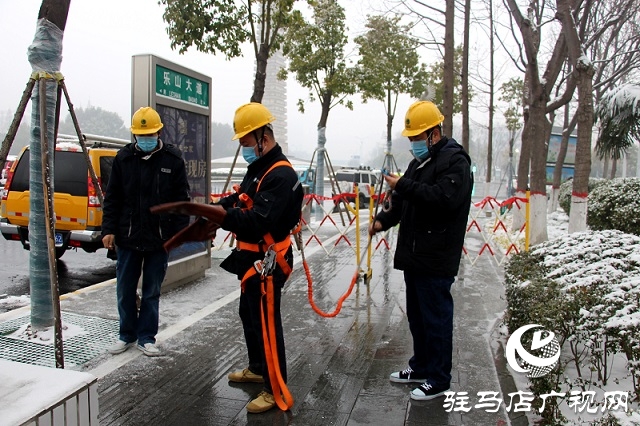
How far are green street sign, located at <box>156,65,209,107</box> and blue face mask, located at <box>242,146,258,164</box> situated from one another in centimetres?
282

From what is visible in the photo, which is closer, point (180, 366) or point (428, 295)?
point (428, 295)

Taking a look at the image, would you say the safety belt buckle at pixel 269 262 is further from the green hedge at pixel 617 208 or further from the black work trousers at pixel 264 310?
the green hedge at pixel 617 208

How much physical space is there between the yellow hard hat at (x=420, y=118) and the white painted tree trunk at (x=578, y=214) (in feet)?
19.9

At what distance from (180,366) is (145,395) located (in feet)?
1.74

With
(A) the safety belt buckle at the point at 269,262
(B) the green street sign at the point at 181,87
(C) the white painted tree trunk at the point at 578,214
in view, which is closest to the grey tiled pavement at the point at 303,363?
(A) the safety belt buckle at the point at 269,262

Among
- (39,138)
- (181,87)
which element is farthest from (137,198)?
(181,87)

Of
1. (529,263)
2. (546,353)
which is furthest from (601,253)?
(546,353)

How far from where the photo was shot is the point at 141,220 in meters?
4.29

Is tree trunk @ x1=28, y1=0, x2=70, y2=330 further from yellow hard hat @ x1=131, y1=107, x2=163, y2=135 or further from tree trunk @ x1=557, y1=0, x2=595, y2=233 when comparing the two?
tree trunk @ x1=557, y1=0, x2=595, y2=233

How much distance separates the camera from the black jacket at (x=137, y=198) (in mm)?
4305

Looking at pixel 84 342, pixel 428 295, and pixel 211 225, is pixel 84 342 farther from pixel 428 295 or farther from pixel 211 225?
pixel 428 295

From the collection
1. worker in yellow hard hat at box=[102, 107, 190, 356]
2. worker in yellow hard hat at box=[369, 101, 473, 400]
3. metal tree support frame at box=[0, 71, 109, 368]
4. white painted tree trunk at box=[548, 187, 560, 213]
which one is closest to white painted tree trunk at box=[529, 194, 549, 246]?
worker in yellow hard hat at box=[369, 101, 473, 400]

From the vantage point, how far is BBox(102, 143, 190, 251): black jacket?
4.30m

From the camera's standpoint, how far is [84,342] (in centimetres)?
462
